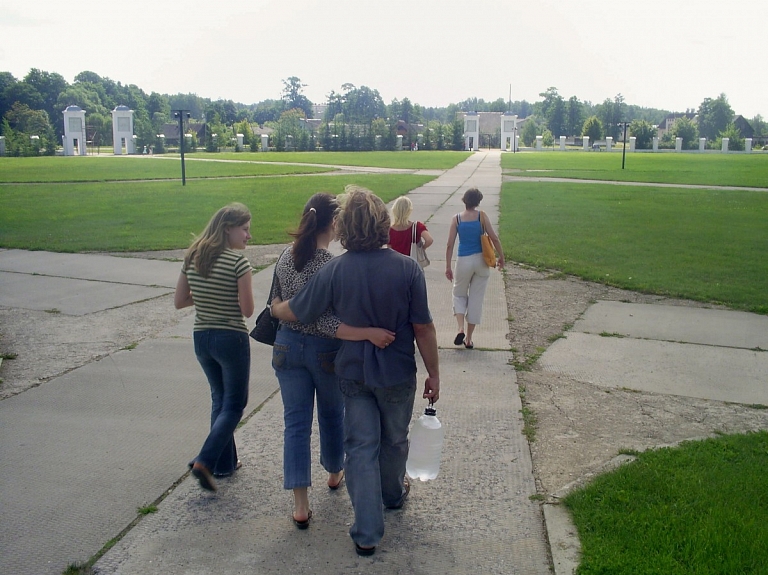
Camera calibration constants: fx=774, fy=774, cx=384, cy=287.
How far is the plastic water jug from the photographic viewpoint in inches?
161

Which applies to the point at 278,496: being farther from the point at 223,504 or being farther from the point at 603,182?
the point at 603,182

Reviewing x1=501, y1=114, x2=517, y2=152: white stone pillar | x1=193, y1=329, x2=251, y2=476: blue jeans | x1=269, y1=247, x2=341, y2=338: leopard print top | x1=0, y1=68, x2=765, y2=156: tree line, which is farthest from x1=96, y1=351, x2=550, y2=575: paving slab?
x1=501, y1=114, x2=517, y2=152: white stone pillar

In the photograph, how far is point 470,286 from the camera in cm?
762

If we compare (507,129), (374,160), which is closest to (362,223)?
(374,160)

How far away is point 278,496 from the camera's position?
14.2 feet

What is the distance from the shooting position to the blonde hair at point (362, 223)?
12.0 ft

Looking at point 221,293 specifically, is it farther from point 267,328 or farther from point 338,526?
point 338,526

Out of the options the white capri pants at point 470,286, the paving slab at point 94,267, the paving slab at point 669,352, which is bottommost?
the paving slab at point 669,352

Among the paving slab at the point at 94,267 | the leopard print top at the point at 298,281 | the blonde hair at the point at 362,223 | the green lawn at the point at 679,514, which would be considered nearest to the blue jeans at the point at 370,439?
the leopard print top at the point at 298,281

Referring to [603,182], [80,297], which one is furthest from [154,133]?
[80,297]

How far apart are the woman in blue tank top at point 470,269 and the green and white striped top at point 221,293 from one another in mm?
3464

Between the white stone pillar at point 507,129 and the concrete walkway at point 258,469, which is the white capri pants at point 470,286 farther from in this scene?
the white stone pillar at point 507,129

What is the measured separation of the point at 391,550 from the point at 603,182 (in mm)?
30987

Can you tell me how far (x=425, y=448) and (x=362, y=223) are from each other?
1315 millimetres
